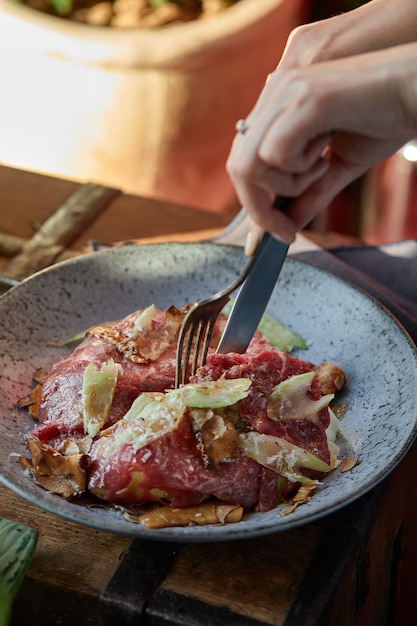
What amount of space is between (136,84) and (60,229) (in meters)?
1.11

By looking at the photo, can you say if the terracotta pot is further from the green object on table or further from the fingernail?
the green object on table

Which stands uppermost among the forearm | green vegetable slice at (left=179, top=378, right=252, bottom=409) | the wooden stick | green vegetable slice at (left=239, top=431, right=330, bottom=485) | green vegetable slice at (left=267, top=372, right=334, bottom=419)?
the forearm

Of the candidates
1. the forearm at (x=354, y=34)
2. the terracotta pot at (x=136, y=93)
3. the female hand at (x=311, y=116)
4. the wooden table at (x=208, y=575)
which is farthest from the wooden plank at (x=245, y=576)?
the terracotta pot at (x=136, y=93)

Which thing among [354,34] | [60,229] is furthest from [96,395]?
[60,229]

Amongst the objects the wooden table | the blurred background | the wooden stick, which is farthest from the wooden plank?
the blurred background

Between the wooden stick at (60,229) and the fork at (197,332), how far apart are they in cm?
56

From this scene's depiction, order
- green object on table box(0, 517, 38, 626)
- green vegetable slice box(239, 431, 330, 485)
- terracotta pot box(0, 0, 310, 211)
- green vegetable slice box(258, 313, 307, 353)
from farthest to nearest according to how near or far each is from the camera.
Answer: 1. terracotta pot box(0, 0, 310, 211)
2. green vegetable slice box(258, 313, 307, 353)
3. green vegetable slice box(239, 431, 330, 485)
4. green object on table box(0, 517, 38, 626)

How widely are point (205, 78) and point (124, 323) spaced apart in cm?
174

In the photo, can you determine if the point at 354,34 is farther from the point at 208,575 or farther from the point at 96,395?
the point at 208,575

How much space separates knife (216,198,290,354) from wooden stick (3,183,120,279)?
22.7 inches

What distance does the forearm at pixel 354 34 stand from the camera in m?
1.29

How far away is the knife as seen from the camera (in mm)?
1226

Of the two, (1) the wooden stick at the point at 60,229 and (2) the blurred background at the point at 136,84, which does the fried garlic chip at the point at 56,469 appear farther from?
(2) the blurred background at the point at 136,84

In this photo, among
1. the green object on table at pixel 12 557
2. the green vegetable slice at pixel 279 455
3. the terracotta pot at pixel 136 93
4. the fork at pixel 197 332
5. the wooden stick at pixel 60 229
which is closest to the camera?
the green object on table at pixel 12 557
